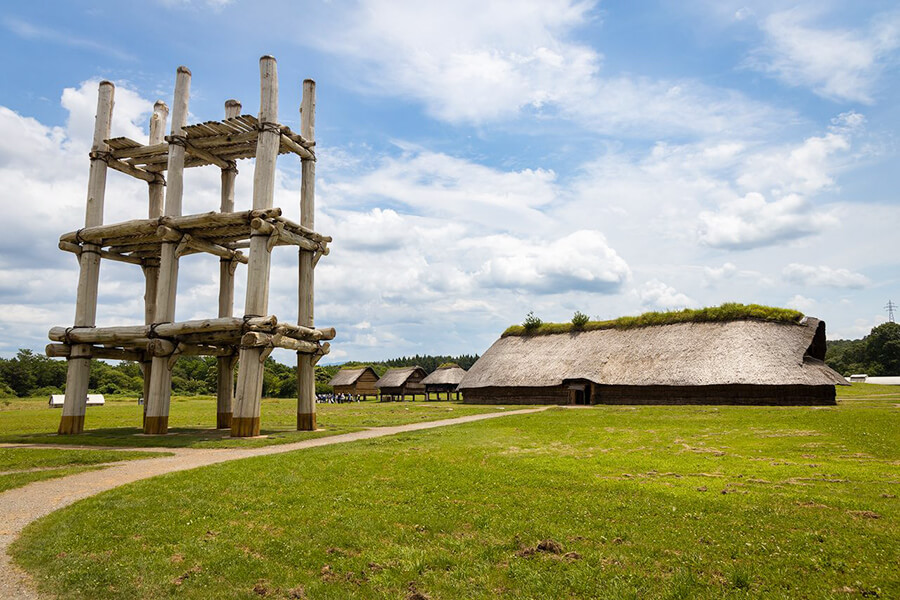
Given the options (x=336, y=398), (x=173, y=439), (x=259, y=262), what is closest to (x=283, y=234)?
(x=259, y=262)

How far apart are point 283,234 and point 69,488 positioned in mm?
14206

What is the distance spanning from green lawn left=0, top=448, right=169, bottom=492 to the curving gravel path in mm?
520

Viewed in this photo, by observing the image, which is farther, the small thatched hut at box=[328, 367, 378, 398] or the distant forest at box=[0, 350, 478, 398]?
the small thatched hut at box=[328, 367, 378, 398]

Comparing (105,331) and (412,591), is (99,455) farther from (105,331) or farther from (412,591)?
(412,591)

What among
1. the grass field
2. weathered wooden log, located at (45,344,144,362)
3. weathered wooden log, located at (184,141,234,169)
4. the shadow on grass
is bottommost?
the shadow on grass

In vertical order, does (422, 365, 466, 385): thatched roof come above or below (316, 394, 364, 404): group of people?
above

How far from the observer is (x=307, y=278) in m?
27.9

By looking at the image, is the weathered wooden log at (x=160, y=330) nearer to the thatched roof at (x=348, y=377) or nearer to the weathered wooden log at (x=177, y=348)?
the weathered wooden log at (x=177, y=348)

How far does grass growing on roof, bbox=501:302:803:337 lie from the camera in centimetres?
4612

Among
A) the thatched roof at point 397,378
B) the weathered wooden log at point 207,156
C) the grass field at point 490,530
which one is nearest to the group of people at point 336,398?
the thatched roof at point 397,378

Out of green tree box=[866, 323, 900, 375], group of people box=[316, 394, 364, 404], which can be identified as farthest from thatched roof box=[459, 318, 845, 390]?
green tree box=[866, 323, 900, 375]

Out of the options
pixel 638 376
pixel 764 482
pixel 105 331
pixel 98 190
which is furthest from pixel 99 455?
pixel 638 376

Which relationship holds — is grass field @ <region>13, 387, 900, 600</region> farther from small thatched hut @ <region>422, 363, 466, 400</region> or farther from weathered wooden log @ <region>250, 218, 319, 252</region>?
small thatched hut @ <region>422, 363, 466, 400</region>

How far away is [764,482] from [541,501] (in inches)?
217
